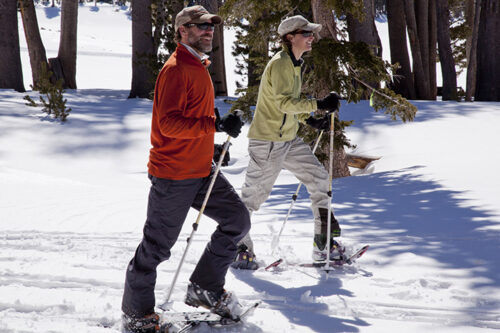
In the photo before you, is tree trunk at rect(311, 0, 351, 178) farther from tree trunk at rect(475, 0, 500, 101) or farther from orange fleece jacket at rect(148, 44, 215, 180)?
tree trunk at rect(475, 0, 500, 101)

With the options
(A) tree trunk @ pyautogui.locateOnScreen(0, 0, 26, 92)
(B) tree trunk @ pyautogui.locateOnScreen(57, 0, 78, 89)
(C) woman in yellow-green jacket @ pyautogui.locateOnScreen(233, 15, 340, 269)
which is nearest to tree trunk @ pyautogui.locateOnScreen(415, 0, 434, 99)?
(B) tree trunk @ pyautogui.locateOnScreen(57, 0, 78, 89)

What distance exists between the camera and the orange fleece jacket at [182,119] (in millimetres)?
3465

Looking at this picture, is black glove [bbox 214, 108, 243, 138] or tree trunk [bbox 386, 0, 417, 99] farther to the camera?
tree trunk [bbox 386, 0, 417, 99]

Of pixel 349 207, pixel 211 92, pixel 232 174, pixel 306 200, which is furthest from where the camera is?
pixel 232 174

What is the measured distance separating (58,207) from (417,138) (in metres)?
7.23

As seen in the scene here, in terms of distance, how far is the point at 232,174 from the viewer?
1125 cm

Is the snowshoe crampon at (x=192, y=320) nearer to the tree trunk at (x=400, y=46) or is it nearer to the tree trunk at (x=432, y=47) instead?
the tree trunk at (x=400, y=46)

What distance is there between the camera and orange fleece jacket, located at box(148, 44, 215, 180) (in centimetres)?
346

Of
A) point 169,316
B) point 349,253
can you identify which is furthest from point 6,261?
point 349,253

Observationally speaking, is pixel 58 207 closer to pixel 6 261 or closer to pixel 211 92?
pixel 6 261

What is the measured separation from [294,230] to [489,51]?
1271 centimetres

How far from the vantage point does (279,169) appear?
5137 millimetres

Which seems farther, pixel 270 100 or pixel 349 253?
pixel 349 253

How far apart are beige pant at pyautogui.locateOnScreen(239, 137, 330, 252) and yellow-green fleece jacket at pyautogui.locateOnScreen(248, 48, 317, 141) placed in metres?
0.10
